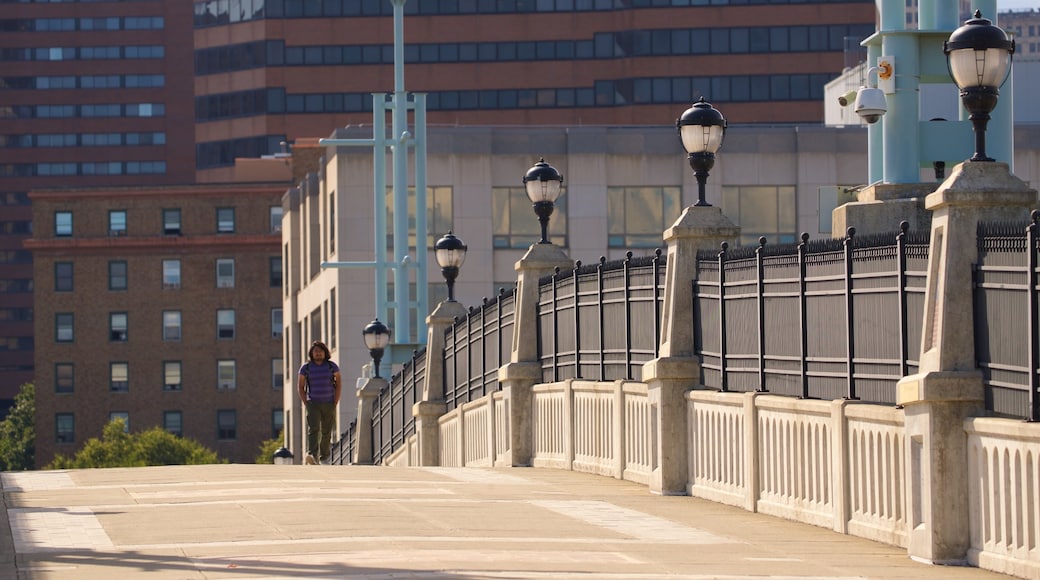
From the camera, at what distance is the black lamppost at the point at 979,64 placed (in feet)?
41.8

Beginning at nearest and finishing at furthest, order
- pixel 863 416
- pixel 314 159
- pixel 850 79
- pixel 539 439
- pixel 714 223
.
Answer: pixel 863 416 → pixel 714 223 → pixel 539 439 → pixel 850 79 → pixel 314 159

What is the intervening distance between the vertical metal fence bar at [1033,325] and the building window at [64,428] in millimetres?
109392

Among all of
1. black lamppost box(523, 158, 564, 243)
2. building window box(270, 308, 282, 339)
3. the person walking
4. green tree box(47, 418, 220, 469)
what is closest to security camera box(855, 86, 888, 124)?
black lamppost box(523, 158, 564, 243)

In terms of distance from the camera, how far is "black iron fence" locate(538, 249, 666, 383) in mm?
19781

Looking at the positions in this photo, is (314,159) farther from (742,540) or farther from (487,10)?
(742,540)

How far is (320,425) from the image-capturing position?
2748cm

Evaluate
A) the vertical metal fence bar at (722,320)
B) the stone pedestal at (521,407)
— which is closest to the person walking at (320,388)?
the stone pedestal at (521,407)

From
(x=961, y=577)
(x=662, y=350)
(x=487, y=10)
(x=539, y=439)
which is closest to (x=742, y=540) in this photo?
(x=961, y=577)

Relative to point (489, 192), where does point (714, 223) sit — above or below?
below

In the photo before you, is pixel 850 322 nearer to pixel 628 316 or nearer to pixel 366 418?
pixel 628 316

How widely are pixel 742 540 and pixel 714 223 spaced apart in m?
4.89

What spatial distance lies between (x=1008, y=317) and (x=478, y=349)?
17.0m

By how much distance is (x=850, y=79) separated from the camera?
70500 millimetres

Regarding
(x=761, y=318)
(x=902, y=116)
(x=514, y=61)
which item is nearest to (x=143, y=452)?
(x=514, y=61)
